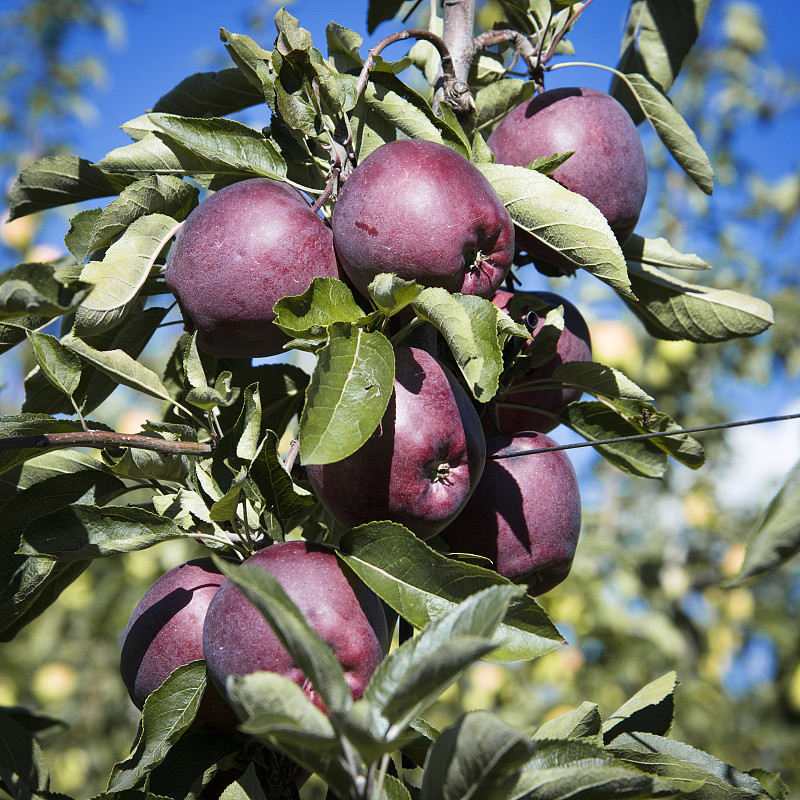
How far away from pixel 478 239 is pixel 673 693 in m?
0.58

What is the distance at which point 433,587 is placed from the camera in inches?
25.9

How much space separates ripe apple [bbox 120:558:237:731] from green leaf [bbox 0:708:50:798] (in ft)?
0.63

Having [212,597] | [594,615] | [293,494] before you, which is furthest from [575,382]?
[594,615]

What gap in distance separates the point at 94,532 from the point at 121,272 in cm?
27

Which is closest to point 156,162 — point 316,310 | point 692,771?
point 316,310

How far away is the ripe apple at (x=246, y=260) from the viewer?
0.75 metres

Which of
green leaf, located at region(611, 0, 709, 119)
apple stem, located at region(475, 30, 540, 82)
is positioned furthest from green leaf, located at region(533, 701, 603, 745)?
green leaf, located at region(611, 0, 709, 119)

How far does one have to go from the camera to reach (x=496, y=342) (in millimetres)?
671

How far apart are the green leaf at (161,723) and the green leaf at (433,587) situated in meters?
0.21

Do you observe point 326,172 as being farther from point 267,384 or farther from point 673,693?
point 673,693

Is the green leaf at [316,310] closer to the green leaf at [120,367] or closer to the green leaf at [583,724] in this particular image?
the green leaf at [120,367]

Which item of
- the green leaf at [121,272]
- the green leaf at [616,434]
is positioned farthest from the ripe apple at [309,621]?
the green leaf at [616,434]

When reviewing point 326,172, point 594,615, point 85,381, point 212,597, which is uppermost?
point 326,172

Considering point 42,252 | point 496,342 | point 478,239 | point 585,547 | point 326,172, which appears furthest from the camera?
point 42,252
